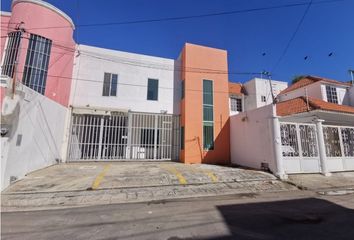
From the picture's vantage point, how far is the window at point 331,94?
17.1 m

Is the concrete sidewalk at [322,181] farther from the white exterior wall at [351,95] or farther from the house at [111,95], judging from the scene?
the white exterior wall at [351,95]

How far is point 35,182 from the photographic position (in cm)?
743

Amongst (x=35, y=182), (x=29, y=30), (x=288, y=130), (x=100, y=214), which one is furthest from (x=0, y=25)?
(x=288, y=130)

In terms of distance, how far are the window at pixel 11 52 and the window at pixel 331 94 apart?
76.0 feet

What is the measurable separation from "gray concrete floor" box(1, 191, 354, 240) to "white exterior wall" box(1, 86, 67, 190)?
2698 mm

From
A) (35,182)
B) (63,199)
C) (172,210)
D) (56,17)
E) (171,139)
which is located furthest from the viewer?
(171,139)

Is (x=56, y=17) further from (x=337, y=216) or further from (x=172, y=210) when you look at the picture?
(x=337, y=216)

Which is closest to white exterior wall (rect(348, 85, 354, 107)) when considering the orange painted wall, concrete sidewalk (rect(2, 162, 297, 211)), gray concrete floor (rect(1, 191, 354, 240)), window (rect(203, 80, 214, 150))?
the orange painted wall

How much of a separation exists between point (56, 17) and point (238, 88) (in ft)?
56.6

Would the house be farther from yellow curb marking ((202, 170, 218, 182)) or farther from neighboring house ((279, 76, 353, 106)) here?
neighboring house ((279, 76, 353, 106))

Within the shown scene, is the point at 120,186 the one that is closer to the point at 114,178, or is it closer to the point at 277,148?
the point at 114,178

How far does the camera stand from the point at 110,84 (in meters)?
13.7

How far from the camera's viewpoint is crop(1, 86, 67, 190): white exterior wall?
22.5ft

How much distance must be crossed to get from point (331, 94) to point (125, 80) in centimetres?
1766
